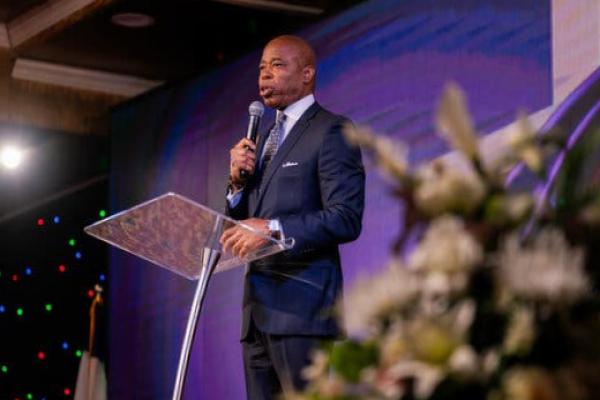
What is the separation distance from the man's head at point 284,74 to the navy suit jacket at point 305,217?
72 mm

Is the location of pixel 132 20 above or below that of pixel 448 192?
above

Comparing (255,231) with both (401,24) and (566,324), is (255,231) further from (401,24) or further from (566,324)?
(401,24)

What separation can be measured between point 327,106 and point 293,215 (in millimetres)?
1879

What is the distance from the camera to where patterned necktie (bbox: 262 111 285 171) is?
10.4 feet

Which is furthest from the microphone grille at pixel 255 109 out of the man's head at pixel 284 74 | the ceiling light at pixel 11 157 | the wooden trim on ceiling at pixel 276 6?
the ceiling light at pixel 11 157

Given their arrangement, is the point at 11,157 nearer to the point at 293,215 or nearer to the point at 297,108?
the point at 297,108

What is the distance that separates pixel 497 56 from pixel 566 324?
3.10 meters

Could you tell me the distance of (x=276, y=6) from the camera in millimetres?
5562

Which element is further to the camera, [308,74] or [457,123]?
[308,74]

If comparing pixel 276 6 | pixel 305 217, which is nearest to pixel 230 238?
pixel 305 217

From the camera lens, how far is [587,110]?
373 cm

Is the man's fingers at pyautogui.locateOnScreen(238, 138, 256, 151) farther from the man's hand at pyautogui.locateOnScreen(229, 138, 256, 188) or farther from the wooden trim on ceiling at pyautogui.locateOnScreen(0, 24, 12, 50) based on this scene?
the wooden trim on ceiling at pyautogui.locateOnScreen(0, 24, 12, 50)

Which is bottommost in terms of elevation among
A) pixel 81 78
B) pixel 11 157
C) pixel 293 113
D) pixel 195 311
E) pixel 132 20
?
pixel 195 311

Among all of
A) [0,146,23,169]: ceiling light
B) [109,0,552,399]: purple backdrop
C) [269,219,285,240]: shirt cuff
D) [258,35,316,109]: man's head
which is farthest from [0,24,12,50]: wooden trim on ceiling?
[269,219,285,240]: shirt cuff
